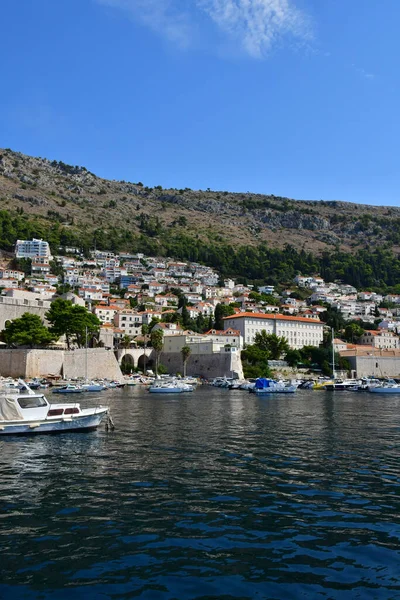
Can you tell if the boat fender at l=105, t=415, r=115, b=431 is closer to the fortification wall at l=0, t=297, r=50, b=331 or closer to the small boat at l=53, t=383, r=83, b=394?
the small boat at l=53, t=383, r=83, b=394

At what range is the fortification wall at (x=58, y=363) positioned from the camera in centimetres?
5297

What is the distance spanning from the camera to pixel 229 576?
7023mm

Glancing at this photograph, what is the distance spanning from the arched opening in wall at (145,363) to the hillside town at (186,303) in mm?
2770

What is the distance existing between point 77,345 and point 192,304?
44132 mm

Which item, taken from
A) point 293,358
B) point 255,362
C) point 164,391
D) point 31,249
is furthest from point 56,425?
point 31,249

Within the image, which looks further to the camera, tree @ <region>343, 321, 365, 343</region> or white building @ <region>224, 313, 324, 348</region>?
tree @ <region>343, 321, 365, 343</region>

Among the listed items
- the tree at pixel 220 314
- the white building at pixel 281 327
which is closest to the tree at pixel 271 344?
the white building at pixel 281 327

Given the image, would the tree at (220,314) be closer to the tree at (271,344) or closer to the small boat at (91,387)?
the tree at (271,344)

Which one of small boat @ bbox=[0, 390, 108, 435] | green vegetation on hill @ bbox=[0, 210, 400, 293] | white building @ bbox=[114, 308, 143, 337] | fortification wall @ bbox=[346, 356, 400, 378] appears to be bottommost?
small boat @ bbox=[0, 390, 108, 435]

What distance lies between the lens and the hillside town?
74.2m

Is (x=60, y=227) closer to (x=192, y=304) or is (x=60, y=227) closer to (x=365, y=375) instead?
(x=192, y=304)

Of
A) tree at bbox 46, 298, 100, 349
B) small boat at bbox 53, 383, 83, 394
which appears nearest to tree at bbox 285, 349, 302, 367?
tree at bbox 46, 298, 100, 349

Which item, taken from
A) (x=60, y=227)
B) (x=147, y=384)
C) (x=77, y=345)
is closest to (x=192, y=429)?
(x=147, y=384)

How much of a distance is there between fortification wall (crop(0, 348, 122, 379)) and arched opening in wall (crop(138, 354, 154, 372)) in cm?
1060
